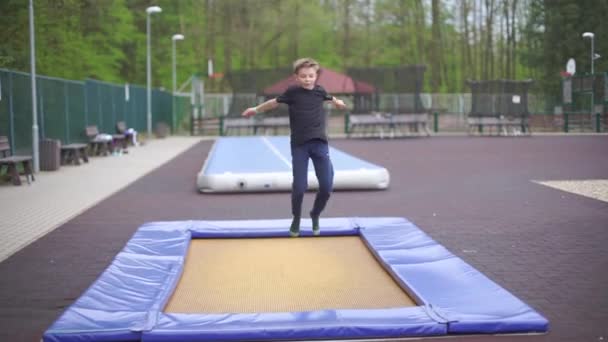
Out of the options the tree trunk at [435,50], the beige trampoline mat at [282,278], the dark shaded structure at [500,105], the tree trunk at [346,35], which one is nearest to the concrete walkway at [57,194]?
the beige trampoline mat at [282,278]

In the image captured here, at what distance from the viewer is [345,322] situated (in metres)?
4.56

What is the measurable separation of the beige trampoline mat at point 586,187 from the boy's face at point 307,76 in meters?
5.71

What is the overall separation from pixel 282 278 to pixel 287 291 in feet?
1.36

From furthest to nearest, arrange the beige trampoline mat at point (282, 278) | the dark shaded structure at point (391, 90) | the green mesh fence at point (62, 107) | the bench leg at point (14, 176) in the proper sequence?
the dark shaded structure at point (391, 90) → the green mesh fence at point (62, 107) → the bench leg at point (14, 176) → the beige trampoline mat at point (282, 278)

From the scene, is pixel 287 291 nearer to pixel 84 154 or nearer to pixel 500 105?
pixel 84 154

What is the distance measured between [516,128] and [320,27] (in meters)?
22.8

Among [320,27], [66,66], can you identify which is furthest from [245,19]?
[66,66]

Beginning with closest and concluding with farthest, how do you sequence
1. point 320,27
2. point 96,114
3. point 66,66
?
point 96,114, point 66,66, point 320,27

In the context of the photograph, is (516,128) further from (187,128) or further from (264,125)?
(187,128)

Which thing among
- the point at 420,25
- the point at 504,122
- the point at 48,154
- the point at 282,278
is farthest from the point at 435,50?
the point at 282,278

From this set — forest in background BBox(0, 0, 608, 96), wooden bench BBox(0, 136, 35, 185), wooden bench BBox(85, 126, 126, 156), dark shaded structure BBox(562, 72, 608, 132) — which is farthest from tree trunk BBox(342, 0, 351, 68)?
wooden bench BBox(0, 136, 35, 185)

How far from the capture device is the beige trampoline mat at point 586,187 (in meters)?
11.6

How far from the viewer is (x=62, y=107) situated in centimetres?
1877

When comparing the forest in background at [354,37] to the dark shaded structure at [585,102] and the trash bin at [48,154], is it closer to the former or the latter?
the dark shaded structure at [585,102]
